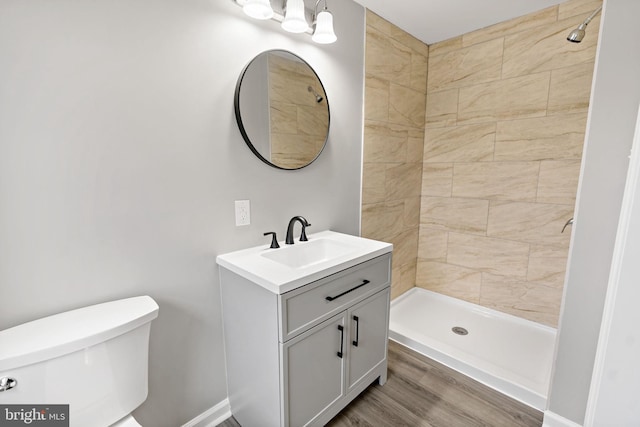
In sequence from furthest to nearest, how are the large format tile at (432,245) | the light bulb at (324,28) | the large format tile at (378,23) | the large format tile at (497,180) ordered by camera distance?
the large format tile at (432,245) < the large format tile at (497,180) < the large format tile at (378,23) < the light bulb at (324,28)

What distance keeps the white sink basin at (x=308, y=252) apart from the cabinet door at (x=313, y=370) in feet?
1.31

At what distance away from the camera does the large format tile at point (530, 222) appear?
2172 mm

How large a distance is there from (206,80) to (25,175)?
77 cm

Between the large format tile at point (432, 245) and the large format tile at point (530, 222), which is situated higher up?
the large format tile at point (530, 222)

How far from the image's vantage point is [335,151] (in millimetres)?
1976

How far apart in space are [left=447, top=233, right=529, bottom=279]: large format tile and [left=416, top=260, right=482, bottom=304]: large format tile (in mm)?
74

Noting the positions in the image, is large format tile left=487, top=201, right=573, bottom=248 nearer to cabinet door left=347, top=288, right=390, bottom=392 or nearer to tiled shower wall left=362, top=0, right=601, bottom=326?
tiled shower wall left=362, top=0, right=601, bottom=326

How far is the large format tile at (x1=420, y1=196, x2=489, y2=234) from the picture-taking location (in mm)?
2553

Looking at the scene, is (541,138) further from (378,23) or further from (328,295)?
(328,295)

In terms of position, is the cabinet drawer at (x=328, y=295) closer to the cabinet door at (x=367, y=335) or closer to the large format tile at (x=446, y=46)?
the cabinet door at (x=367, y=335)

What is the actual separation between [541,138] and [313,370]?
7.57 feet

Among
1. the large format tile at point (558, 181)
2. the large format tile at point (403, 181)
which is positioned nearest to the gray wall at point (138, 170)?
the large format tile at point (403, 181)

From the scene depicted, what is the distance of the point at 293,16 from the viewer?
1.42 meters

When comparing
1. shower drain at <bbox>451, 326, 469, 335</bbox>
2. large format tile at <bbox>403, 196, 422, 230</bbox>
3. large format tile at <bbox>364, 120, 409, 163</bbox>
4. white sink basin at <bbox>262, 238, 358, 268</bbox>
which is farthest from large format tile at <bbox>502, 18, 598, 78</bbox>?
shower drain at <bbox>451, 326, 469, 335</bbox>
